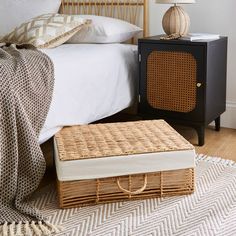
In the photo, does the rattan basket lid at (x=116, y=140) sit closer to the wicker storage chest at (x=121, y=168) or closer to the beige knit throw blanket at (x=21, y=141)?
the wicker storage chest at (x=121, y=168)

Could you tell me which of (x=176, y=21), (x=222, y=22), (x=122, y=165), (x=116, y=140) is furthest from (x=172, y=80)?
(x=122, y=165)

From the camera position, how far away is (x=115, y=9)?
3.02 meters

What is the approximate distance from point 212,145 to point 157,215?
94 centimetres

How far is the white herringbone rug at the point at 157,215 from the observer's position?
157 centimetres

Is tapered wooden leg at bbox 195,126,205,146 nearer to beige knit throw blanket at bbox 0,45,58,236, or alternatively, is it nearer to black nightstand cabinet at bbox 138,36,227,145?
black nightstand cabinet at bbox 138,36,227,145

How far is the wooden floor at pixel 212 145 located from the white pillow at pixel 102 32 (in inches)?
26.0

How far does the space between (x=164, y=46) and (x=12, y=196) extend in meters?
1.24

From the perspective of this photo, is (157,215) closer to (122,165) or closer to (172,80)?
(122,165)

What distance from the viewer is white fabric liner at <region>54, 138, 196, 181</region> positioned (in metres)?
1.68

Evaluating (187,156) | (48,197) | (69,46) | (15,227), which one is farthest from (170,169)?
(69,46)

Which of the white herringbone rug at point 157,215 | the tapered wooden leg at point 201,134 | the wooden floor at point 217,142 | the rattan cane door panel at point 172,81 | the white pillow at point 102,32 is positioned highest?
the white pillow at point 102,32

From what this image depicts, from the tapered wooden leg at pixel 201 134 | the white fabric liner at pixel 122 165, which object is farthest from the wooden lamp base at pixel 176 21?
the white fabric liner at pixel 122 165

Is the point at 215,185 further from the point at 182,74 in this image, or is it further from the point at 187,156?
the point at 182,74

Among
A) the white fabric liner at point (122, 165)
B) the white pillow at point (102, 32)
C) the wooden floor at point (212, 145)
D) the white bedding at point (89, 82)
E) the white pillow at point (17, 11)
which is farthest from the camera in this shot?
the white pillow at point (17, 11)
